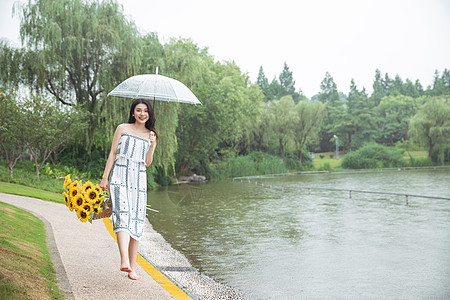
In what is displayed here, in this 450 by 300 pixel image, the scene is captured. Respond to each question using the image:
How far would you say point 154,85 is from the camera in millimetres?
6562

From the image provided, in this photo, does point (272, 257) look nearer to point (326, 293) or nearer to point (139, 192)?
point (326, 293)

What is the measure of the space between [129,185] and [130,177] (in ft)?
0.29

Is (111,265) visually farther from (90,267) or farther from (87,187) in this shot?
(87,187)

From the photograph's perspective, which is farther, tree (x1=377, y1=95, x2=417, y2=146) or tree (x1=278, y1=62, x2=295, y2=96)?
tree (x1=278, y1=62, x2=295, y2=96)

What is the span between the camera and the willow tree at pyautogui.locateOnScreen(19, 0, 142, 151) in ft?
66.6

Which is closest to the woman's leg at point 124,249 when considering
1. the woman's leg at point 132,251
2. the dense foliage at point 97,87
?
the woman's leg at point 132,251

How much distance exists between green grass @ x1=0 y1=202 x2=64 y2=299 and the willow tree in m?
14.0

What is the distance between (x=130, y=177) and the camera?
4.92 meters

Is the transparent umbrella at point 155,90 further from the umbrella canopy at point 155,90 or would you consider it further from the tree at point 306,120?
the tree at point 306,120

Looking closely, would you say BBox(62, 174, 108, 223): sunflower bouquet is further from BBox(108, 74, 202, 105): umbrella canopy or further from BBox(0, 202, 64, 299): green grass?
BBox(108, 74, 202, 105): umbrella canopy

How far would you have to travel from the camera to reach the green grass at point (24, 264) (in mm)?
3893

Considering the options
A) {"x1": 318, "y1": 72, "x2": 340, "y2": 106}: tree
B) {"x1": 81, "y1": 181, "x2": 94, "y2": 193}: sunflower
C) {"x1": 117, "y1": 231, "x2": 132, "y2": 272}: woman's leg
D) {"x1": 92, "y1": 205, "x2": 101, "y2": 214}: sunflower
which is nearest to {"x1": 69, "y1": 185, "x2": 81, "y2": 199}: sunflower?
{"x1": 81, "y1": 181, "x2": 94, "y2": 193}: sunflower

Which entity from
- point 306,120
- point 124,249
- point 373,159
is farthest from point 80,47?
point 373,159

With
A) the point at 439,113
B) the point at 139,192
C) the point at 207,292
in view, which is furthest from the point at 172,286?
the point at 439,113
